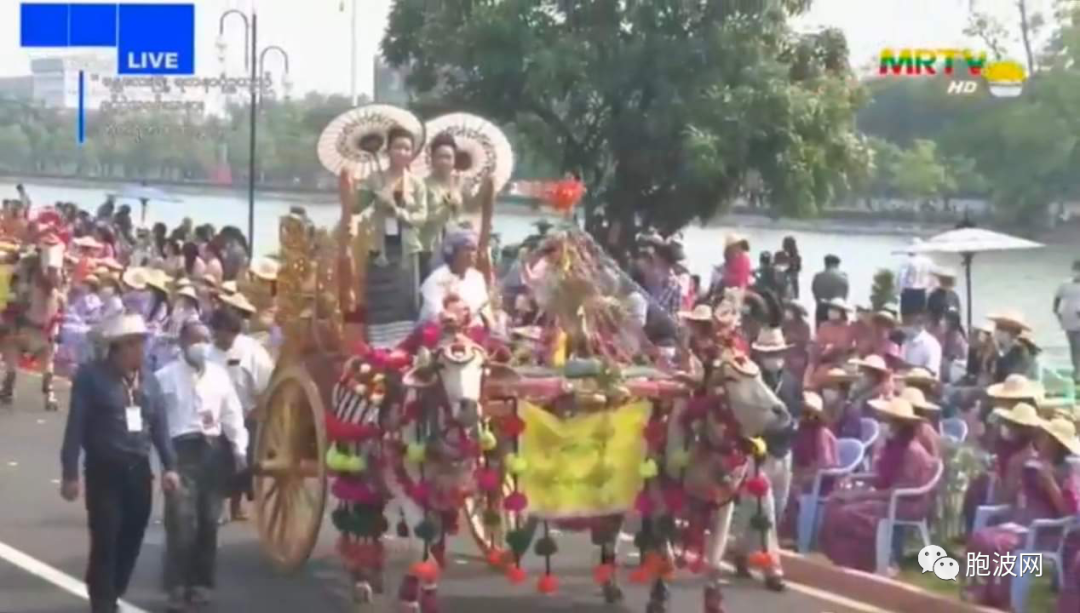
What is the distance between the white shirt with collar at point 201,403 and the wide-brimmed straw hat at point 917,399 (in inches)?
157

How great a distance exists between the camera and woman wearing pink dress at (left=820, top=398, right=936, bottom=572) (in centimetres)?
1181

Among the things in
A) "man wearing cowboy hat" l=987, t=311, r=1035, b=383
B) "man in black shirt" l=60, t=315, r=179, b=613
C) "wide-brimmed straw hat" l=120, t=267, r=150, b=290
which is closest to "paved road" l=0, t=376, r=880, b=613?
"man in black shirt" l=60, t=315, r=179, b=613

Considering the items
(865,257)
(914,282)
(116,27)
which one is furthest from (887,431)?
(116,27)

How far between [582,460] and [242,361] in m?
2.92

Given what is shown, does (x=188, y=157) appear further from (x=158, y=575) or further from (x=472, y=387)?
(x=472, y=387)

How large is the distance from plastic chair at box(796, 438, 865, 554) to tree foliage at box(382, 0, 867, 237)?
353 inches

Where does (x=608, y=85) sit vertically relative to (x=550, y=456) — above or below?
above

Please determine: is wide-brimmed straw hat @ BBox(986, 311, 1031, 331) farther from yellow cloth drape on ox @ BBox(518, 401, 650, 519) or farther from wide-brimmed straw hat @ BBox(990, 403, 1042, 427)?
yellow cloth drape on ox @ BBox(518, 401, 650, 519)

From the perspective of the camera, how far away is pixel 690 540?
35.0ft

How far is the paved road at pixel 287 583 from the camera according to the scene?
11.5m

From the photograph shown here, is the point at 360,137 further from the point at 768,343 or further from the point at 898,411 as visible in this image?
the point at 898,411

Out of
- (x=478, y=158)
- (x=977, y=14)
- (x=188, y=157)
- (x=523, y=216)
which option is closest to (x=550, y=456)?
(x=478, y=158)

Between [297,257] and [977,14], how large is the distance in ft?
41.6

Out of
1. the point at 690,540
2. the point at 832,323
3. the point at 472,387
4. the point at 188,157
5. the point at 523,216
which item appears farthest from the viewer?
the point at 188,157
